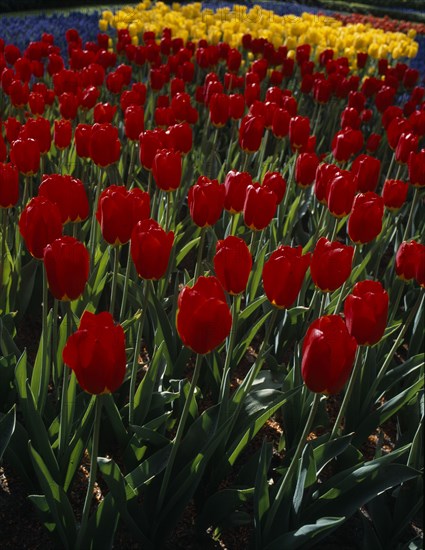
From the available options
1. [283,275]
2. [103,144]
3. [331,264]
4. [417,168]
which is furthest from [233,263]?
[417,168]

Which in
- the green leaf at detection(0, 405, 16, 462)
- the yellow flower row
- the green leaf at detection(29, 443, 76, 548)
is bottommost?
the green leaf at detection(29, 443, 76, 548)

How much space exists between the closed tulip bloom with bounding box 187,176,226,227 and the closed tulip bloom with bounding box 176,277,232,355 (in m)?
0.79

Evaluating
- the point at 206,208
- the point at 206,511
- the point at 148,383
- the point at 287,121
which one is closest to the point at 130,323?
the point at 148,383

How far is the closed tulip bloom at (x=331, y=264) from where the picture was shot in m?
1.97

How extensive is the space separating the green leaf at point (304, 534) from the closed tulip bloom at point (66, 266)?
876 millimetres

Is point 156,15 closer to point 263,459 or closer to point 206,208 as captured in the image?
point 206,208

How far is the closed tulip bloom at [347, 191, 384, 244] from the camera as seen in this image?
2.37m

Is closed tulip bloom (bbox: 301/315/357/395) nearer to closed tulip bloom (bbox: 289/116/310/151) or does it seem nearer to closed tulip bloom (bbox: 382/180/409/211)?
closed tulip bloom (bbox: 382/180/409/211)

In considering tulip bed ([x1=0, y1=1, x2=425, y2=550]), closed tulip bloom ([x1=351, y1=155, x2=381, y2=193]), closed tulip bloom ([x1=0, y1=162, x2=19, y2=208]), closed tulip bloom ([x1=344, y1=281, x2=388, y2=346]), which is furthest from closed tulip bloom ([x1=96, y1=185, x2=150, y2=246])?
closed tulip bloom ([x1=351, y1=155, x2=381, y2=193])

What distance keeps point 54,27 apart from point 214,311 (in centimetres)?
829

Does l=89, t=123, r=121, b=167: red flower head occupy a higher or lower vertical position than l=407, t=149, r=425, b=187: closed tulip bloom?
higher

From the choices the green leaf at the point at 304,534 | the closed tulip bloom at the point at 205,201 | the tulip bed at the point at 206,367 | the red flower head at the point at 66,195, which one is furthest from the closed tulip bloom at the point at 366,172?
the green leaf at the point at 304,534

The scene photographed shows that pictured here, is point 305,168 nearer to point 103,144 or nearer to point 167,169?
point 167,169

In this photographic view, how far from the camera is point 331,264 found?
6.50 ft
